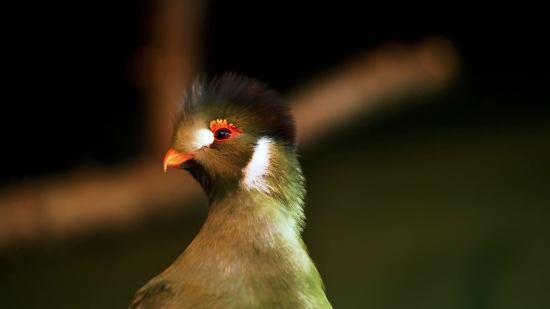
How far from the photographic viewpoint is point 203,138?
89 centimetres

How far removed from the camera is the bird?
830mm

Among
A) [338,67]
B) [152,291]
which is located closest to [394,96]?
[338,67]

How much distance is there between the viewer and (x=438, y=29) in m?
1.71

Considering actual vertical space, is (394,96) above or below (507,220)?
above

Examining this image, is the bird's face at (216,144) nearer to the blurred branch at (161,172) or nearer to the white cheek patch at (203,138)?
the white cheek patch at (203,138)

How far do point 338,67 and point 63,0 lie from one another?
2.67 feet

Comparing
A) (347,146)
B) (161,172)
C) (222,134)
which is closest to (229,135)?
(222,134)

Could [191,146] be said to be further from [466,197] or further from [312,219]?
[466,197]

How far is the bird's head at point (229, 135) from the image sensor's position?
89 cm

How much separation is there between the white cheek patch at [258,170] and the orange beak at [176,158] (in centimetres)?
9

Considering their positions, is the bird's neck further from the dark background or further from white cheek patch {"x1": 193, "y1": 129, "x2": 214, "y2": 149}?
the dark background

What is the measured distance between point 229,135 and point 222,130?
0.04ft

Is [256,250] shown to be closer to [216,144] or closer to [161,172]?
[216,144]

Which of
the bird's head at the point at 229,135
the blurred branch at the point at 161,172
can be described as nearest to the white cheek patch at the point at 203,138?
the bird's head at the point at 229,135
